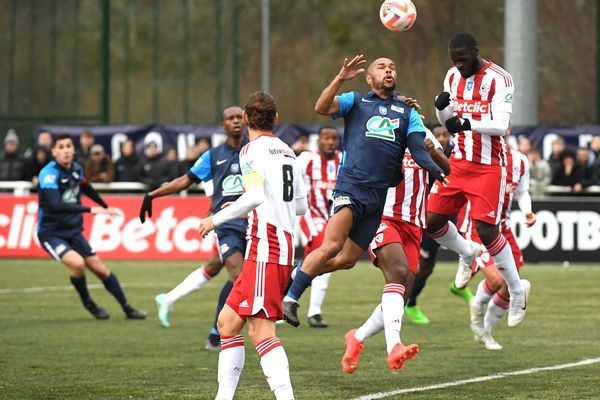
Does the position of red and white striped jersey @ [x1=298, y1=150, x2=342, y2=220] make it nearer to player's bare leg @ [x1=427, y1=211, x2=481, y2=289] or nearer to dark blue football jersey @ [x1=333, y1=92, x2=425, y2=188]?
player's bare leg @ [x1=427, y1=211, x2=481, y2=289]

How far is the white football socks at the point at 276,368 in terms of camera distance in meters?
8.56

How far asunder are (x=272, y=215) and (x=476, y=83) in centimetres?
355

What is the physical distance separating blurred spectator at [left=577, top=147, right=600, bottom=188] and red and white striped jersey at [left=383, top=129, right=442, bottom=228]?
1334cm

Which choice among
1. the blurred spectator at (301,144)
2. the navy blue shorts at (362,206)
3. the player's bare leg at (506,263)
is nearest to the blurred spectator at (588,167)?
the blurred spectator at (301,144)

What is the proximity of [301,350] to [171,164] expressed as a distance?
43.8ft

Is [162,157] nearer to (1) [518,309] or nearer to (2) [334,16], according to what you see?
(1) [518,309]

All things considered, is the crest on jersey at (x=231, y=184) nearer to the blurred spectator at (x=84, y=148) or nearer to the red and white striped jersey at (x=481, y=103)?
the red and white striped jersey at (x=481, y=103)

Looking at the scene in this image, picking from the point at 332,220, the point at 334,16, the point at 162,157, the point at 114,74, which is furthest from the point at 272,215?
the point at 334,16

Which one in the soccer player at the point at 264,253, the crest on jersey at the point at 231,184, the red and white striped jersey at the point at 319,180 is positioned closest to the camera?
the soccer player at the point at 264,253

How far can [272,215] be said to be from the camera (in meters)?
8.87

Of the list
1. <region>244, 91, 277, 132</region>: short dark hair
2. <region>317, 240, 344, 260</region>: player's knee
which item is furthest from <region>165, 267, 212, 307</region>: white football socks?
<region>244, 91, 277, 132</region>: short dark hair

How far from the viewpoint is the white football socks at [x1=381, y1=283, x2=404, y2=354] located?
1031 centimetres

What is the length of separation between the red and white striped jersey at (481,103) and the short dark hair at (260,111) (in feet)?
10.6

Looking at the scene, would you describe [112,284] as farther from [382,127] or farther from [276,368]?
[276,368]
